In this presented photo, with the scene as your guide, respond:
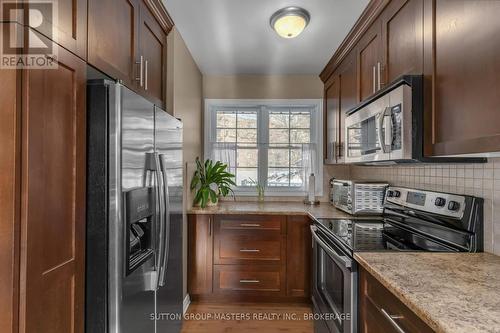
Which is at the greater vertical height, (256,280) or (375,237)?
(375,237)

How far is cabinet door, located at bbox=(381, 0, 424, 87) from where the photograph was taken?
1.41m

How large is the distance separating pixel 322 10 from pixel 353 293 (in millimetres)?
1790

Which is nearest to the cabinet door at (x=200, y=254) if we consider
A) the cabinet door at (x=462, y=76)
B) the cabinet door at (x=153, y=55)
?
the cabinet door at (x=153, y=55)

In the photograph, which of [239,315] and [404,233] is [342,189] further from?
[239,315]

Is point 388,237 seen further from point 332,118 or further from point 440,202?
point 332,118

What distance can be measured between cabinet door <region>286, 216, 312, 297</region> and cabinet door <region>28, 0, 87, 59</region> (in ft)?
7.09

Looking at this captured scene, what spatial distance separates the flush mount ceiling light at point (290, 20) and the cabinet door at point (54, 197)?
1.36m

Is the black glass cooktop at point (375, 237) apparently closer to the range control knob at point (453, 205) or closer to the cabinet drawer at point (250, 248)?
the range control knob at point (453, 205)

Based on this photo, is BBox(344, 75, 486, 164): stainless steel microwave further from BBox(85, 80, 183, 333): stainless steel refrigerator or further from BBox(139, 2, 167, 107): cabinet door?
BBox(139, 2, 167, 107): cabinet door

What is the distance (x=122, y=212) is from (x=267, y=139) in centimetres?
245

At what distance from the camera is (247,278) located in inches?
108

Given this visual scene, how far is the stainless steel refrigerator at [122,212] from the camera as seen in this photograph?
1.18 m

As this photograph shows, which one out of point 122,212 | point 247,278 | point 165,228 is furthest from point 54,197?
point 247,278

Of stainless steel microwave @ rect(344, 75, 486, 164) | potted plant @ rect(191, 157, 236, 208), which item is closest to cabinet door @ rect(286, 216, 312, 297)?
potted plant @ rect(191, 157, 236, 208)
